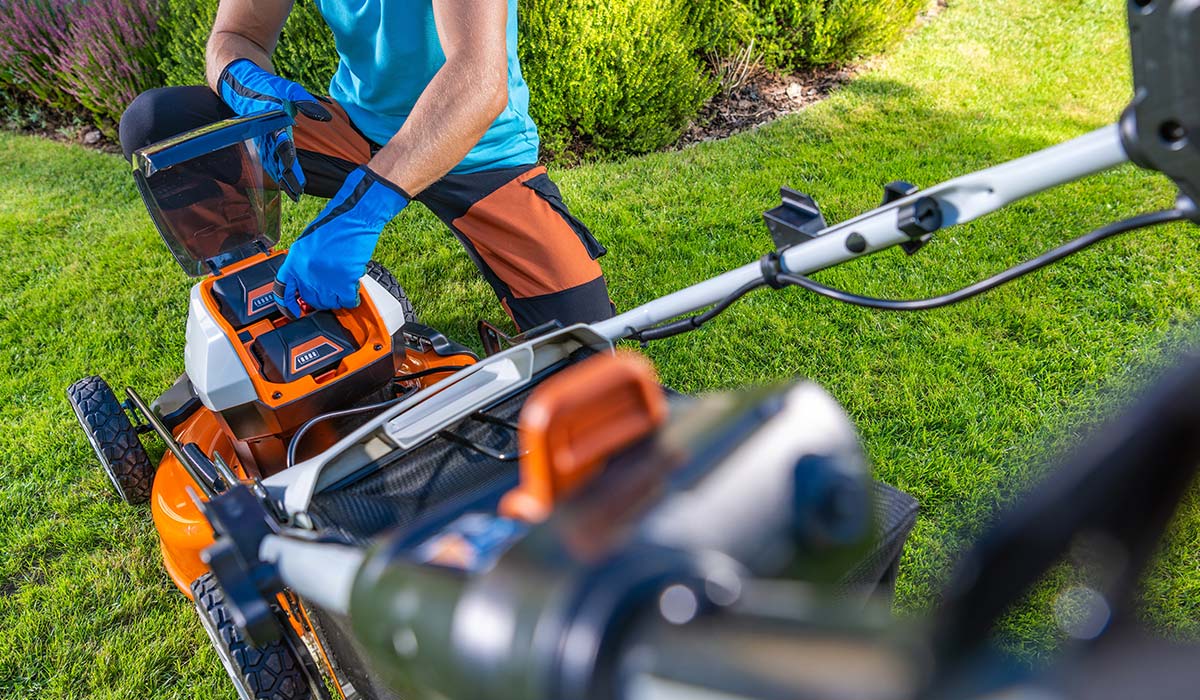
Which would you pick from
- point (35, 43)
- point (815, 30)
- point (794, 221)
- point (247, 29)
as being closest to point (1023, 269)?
point (794, 221)

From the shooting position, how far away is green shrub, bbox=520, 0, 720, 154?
13.7 ft

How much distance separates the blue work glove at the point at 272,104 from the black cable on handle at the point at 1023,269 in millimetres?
1325

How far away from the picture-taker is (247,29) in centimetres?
268

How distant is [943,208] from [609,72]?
133 inches

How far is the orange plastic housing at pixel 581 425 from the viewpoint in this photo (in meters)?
0.55

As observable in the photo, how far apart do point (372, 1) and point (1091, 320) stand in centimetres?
242

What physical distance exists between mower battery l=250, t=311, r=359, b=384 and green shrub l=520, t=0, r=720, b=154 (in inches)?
106

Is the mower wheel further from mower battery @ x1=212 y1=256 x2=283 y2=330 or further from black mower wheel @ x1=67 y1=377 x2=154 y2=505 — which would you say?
black mower wheel @ x1=67 y1=377 x2=154 y2=505

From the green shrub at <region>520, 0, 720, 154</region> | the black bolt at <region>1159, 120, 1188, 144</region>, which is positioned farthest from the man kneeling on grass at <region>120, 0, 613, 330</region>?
the green shrub at <region>520, 0, 720, 154</region>

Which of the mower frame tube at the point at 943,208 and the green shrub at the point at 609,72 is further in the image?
the green shrub at the point at 609,72

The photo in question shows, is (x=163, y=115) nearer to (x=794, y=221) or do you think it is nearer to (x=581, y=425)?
(x=794, y=221)

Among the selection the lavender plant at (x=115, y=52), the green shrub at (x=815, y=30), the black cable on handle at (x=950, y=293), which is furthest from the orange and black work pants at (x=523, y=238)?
the green shrub at (x=815, y=30)

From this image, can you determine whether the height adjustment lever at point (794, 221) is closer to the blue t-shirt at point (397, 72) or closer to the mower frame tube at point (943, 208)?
the mower frame tube at point (943, 208)

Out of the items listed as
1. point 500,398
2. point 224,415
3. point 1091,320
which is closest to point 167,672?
point 224,415
